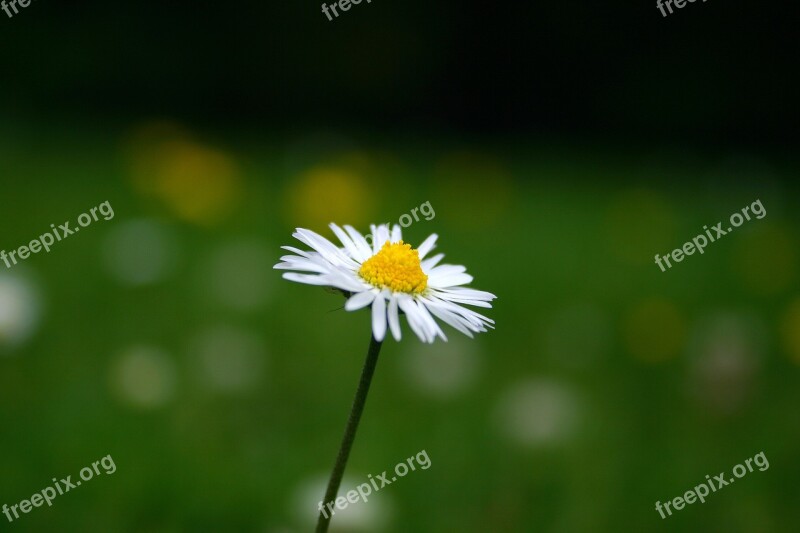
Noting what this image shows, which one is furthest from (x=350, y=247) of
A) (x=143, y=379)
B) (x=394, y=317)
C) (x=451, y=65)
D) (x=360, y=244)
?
(x=451, y=65)

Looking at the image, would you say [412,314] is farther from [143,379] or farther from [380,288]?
[143,379]

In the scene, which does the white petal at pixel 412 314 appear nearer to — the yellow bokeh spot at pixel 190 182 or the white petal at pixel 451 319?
the white petal at pixel 451 319

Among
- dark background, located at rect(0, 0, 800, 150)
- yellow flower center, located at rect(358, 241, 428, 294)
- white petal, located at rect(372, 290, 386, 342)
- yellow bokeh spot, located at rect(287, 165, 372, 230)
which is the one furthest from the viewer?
dark background, located at rect(0, 0, 800, 150)

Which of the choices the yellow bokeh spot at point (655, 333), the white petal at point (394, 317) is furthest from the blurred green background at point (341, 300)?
the white petal at point (394, 317)

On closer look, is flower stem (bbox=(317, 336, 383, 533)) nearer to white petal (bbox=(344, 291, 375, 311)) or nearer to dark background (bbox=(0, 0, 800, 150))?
white petal (bbox=(344, 291, 375, 311))

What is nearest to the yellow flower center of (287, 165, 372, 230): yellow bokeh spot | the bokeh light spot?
the bokeh light spot

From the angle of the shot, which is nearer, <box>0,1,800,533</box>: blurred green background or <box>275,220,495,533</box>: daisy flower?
<box>275,220,495,533</box>: daisy flower
